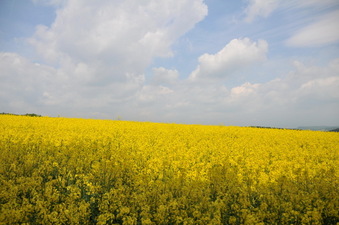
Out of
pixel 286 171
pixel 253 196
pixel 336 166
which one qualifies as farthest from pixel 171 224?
pixel 336 166

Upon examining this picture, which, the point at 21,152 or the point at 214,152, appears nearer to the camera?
the point at 21,152

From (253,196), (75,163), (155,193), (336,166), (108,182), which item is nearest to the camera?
(155,193)

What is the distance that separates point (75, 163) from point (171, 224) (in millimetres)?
4894

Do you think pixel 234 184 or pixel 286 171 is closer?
pixel 234 184

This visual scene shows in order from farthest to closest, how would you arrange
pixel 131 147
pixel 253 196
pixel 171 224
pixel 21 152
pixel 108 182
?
pixel 131 147, pixel 21 152, pixel 108 182, pixel 253 196, pixel 171 224

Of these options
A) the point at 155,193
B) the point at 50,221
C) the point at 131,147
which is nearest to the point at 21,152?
the point at 131,147

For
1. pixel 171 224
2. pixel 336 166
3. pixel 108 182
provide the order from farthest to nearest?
1. pixel 336 166
2. pixel 108 182
3. pixel 171 224

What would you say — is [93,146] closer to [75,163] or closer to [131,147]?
[131,147]

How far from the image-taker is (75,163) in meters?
8.16

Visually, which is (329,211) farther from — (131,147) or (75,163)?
(131,147)

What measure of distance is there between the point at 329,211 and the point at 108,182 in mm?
5767

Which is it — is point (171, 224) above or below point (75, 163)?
below

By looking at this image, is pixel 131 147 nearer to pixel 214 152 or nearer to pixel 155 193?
pixel 214 152

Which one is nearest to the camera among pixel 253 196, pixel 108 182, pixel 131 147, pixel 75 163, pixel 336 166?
pixel 253 196
